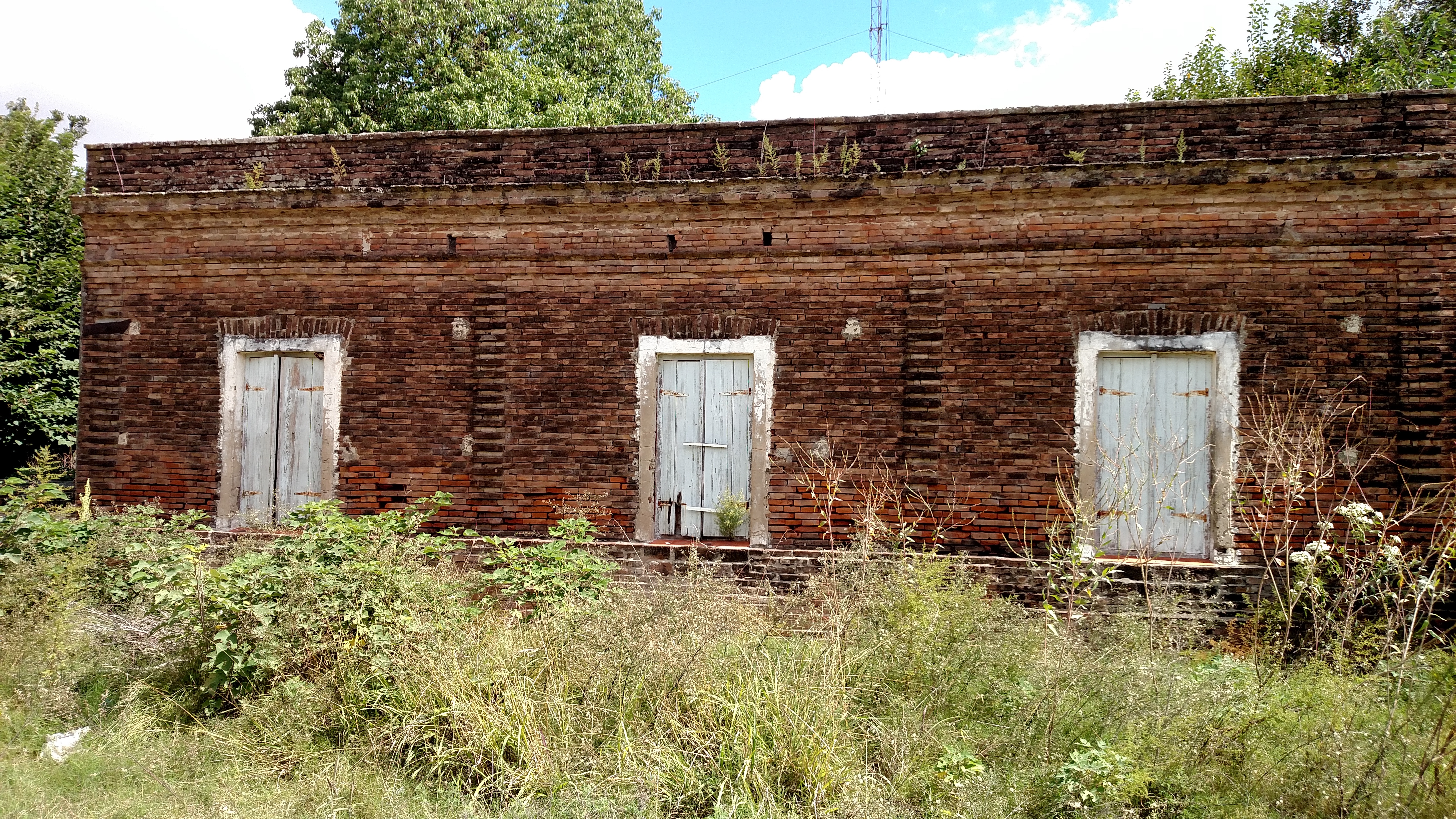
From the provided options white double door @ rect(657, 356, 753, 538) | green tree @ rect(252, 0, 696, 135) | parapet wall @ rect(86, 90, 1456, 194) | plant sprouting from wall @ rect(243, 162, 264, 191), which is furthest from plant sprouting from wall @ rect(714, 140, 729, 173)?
green tree @ rect(252, 0, 696, 135)

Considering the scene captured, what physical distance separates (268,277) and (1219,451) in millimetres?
8830

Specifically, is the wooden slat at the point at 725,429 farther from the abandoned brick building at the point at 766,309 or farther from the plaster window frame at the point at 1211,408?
the plaster window frame at the point at 1211,408

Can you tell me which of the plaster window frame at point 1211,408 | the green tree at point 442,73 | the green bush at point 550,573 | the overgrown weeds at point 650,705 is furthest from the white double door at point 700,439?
the green tree at point 442,73

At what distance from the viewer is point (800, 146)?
672 cm

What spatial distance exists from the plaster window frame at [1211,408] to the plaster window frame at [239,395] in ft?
22.3

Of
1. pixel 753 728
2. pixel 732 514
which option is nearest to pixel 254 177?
pixel 732 514

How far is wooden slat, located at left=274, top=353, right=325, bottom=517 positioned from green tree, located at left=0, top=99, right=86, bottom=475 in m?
4.61

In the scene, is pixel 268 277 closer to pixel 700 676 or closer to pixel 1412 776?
pixel 700 676

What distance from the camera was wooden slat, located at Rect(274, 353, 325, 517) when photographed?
7.12 meters

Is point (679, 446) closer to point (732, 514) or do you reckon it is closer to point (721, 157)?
point (732, 514)


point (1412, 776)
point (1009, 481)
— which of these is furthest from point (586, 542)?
point (1412, 776)

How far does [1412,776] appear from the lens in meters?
3.10

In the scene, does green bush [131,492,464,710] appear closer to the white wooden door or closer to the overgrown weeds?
the overgrown weeds

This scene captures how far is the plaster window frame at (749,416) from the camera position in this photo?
21.4 ft
